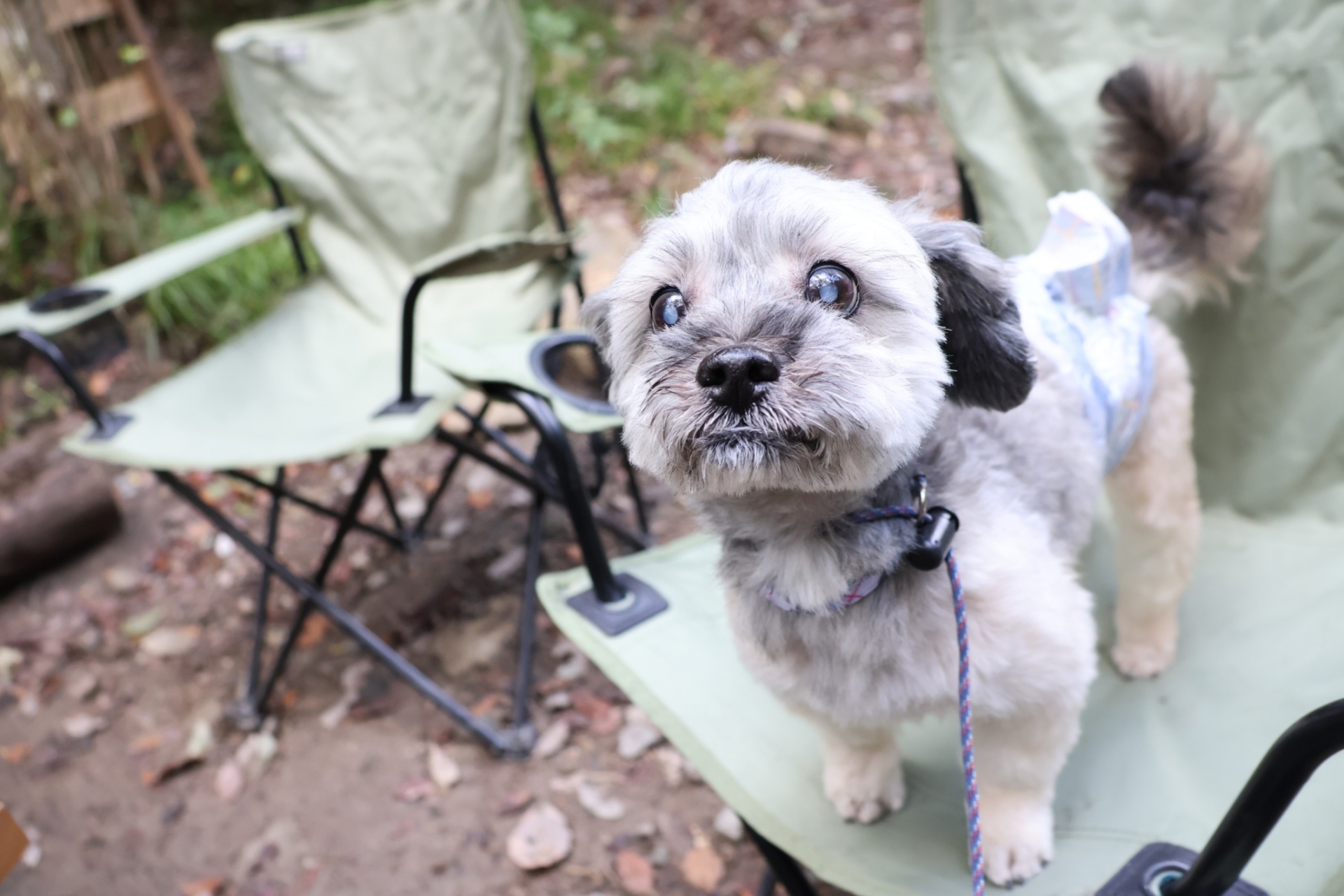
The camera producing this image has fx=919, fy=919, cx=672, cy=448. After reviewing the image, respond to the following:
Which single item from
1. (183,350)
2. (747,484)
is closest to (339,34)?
(183,350)

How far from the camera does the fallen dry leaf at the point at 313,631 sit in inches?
119

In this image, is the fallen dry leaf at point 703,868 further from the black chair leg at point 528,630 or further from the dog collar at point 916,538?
the dog collar at point 916,538

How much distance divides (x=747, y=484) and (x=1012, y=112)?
1.64m

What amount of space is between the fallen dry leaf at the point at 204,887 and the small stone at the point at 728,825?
4.11 ft

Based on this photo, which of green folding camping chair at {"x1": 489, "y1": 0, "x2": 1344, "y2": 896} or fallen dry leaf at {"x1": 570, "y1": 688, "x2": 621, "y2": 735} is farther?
fallen dry leaf at {"x1": 570, "y1": 688, "x2": 621, "y2": 735}

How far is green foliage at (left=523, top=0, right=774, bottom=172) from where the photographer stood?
5371 millimetres

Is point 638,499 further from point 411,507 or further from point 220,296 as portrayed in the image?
point 220,296

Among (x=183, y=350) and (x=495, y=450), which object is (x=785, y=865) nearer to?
(x=495, y=450)

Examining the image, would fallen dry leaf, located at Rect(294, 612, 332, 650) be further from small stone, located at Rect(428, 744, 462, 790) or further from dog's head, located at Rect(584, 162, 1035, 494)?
dog's head, located at Rect(584, 162, 1035, 494)

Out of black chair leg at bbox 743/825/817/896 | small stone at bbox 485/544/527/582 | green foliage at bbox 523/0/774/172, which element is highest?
green foliage at bbox 523/0/774/172

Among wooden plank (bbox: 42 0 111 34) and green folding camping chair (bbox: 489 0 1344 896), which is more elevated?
wooden plank (bbox: 42 0 111 34)

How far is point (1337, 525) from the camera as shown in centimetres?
196

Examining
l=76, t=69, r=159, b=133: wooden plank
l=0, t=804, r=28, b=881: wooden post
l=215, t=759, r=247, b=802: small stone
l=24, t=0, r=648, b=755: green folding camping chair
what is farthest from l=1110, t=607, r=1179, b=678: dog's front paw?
l=76, t=69, r=159, b=133: wooden plank

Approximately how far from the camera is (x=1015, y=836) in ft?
4.78
